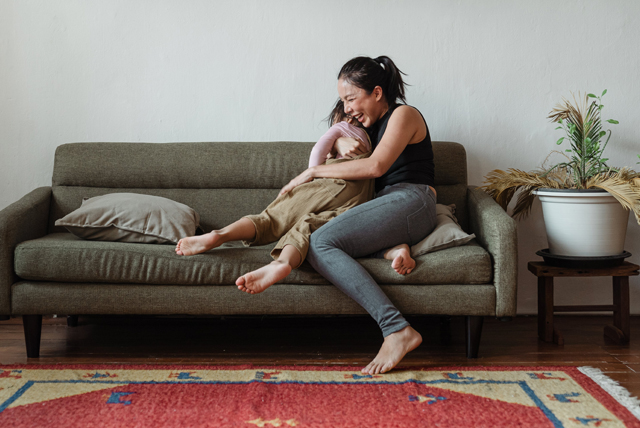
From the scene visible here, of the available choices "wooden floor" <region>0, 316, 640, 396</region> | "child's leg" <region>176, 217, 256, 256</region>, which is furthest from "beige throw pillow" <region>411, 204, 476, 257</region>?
"child's leg" <region>176, 217, 256, 256</region>

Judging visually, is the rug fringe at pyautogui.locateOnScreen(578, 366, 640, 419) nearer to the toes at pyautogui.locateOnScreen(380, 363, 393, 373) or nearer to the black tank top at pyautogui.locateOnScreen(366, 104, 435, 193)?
the toes at pyautogui.locateOnScreen(380, 363, 393, 373)

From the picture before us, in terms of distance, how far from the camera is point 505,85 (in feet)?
8.66

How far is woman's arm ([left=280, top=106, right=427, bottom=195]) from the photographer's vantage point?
78.2 inches

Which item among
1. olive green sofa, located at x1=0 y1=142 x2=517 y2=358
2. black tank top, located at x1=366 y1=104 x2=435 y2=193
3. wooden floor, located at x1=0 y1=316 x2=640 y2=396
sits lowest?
wooden floor, located at x1=0 y1=316 x2=640 y2=396

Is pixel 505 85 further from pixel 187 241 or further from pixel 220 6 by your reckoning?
pixel 187 241

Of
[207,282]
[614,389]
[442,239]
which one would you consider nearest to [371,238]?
[442,239]

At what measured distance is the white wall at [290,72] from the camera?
262 centimetres

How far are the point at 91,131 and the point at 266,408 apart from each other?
1882 millimetres

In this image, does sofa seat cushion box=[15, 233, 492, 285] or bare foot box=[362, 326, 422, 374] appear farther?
sofa seat cushion box=[15, 233, 492, 285]

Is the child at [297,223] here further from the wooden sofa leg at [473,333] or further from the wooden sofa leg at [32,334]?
the wooden sofa leg at [32,334]

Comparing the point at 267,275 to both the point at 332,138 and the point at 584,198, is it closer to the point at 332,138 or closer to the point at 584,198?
the point at 332,138

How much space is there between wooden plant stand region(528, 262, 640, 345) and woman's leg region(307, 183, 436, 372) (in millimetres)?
603

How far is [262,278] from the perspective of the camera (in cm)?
175

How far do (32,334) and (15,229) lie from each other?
401 mm
